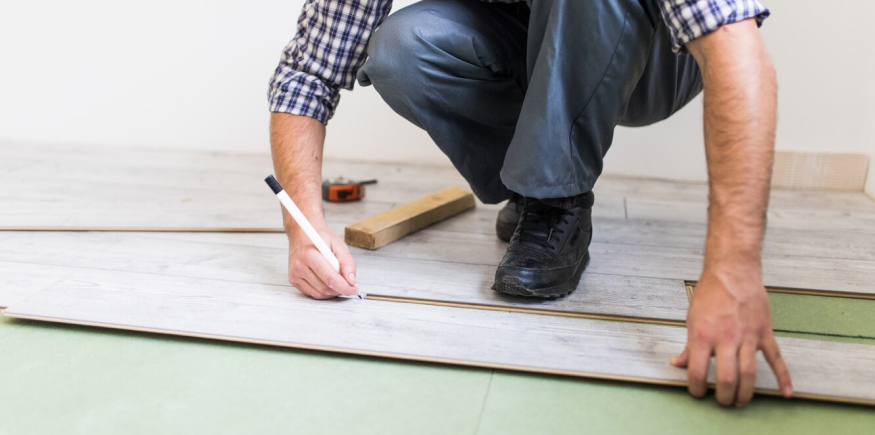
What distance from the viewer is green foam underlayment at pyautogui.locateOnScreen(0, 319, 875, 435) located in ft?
2.88

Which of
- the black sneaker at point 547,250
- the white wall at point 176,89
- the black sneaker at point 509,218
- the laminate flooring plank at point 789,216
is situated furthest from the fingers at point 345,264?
the white wall at point 176,89

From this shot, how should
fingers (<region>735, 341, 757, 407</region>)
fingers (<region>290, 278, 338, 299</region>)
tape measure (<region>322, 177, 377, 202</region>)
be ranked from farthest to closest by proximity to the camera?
tape measure (<region>322, 177, 377, 202</region>), fingers (<region>290, 278, 338, 299</region>), fingers (<region>735, 341, 757, 407</region>)

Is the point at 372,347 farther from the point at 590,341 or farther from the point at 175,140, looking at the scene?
the point at 175,140

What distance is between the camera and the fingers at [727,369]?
0.85 metres

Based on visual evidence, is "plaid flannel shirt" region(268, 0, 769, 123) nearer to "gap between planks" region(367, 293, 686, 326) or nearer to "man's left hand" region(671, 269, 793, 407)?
"gap between planks" region(367, 293, 686, 326)

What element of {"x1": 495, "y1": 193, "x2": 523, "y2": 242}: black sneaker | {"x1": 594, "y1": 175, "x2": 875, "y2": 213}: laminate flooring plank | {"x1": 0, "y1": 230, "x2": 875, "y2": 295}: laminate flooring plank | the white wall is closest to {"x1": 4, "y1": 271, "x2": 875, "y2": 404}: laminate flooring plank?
{"x1": 0, "y1": 230, "x2": 875, "y2": 295}: laminate flooring plank

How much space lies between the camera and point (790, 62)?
205 centimetres

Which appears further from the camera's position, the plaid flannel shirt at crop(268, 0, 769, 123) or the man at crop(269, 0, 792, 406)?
the plaid flannel shirt at crop(268, 0, 769, 123)

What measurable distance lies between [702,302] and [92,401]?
78cm

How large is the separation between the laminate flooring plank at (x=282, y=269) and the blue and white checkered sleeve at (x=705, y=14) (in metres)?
0.46

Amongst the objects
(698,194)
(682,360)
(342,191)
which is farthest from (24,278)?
(698,194)

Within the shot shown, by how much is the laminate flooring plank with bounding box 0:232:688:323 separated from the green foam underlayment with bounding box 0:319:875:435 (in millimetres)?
245

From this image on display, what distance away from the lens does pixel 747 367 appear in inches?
33.3

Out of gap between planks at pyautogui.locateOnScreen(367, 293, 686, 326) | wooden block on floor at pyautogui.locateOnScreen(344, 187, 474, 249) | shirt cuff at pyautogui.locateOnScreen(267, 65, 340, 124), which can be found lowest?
wooden block on floor at pyautogui.locateOnScreen(344, 187, 474, 249)
